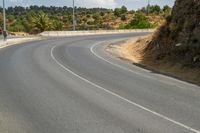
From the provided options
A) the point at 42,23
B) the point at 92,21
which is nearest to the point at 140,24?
the point at 42,23

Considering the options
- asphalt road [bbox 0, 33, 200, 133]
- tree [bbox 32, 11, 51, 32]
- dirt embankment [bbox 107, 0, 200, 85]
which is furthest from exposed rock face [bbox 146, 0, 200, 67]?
tree [bbox 32, 11, 51, 32]

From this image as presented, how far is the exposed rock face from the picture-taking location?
2458 cm

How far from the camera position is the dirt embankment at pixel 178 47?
76.8 ft

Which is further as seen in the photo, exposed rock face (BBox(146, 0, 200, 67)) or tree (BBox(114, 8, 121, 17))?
tree (BBox(114, 8, 121, 17))

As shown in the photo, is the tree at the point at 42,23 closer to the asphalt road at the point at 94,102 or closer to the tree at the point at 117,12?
the tree at the point at 117,12

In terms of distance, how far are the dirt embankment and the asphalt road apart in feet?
7.42

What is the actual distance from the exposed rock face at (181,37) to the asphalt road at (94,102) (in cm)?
351

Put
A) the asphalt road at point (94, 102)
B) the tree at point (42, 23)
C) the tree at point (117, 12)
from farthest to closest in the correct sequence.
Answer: the tree at point (117, 12), the tree at point (42, 23), the asphalt road at point (94, 102)

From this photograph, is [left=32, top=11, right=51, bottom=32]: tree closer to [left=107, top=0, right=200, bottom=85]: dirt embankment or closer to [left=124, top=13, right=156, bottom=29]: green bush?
[left=124, top=13, right=156, bottom=29]: green bush

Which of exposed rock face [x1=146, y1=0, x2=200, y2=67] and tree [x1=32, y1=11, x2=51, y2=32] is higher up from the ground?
exposed rock face [x1=146, y1=0, x2=200, y2=67]

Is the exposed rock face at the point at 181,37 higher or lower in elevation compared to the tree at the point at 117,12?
higher

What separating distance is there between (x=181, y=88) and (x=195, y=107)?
4.23 meters

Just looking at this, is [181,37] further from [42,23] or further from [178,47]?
[42,23]

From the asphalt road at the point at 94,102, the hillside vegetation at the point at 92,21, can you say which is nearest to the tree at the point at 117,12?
the hillside vegetation at the point at 92,21
